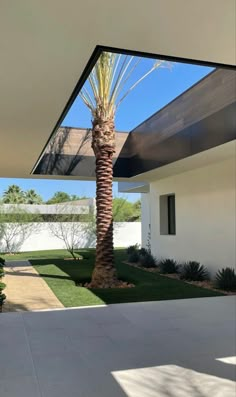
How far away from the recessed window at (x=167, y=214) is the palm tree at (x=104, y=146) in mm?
4419

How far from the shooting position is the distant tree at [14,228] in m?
19.6

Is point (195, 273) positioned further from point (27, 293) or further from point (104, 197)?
point (27, 293)

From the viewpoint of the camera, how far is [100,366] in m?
3.64

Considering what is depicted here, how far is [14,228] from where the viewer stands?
786 inches

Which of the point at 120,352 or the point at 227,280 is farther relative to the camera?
the point at 227,280

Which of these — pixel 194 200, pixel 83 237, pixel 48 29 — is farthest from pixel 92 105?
pixel 83 237

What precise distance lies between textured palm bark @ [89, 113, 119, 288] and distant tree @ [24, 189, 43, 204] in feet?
111

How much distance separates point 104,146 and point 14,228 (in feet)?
43.5

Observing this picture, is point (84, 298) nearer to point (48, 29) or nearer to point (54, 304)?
point (54, 304)

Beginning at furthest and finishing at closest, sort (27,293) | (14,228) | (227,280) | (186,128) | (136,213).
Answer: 1. (136,213)
2. (14,228)
3. (186,128)
4. (227,280)
5. (27,293)

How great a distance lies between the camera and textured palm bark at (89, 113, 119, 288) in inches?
323

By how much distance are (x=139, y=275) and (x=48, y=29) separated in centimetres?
812

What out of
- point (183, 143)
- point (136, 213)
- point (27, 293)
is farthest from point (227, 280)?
point (136, 213)

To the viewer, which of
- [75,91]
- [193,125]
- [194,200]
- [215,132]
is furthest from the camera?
[194,200]
